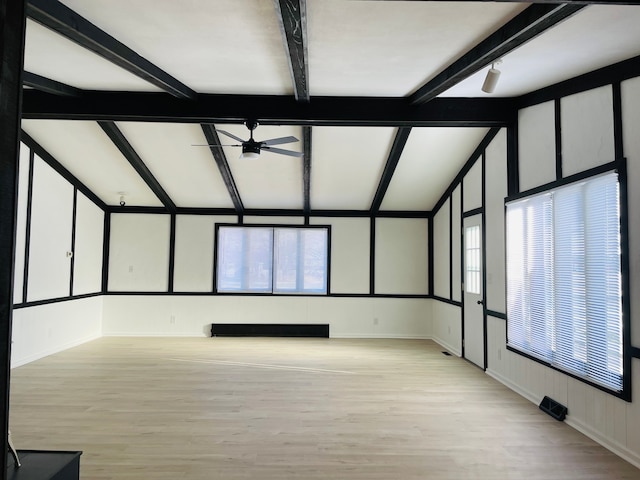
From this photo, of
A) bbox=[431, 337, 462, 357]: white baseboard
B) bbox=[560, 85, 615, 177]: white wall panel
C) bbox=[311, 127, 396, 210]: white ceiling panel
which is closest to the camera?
bbox=[560, 85, 615, 177]: white wall panel

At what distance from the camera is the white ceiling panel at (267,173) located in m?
5.50

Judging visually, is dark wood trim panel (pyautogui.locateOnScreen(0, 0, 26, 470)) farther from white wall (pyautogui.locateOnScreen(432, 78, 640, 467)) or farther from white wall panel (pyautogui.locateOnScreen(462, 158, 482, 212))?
white wall panel (pyautogui.locateOnScreen(462, 158, 482, 212))

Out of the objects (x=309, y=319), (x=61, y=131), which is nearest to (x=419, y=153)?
(x=309, y=319)

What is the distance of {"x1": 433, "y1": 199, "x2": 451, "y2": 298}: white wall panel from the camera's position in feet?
23.1

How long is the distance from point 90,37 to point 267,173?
3751 millimetres

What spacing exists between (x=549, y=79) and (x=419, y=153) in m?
2.17

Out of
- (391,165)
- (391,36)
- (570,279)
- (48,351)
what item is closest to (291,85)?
(391,36)

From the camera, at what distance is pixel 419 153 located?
19.4 ft

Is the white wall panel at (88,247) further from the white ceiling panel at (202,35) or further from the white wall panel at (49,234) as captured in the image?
the white ceiling panel at (202,35)

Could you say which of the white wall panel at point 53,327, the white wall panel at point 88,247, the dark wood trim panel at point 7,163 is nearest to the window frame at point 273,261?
the white wall panel at point 88,247

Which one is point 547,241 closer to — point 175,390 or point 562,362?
point 562,362

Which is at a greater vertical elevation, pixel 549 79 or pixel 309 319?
pixel 549 79

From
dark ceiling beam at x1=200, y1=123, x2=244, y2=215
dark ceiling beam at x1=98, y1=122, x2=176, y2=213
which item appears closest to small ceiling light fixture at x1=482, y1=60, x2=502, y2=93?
dark ceiling beam at x1=200, y1=123, x2=244, y2=215

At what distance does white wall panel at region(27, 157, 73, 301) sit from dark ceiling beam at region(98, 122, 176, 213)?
119cm
